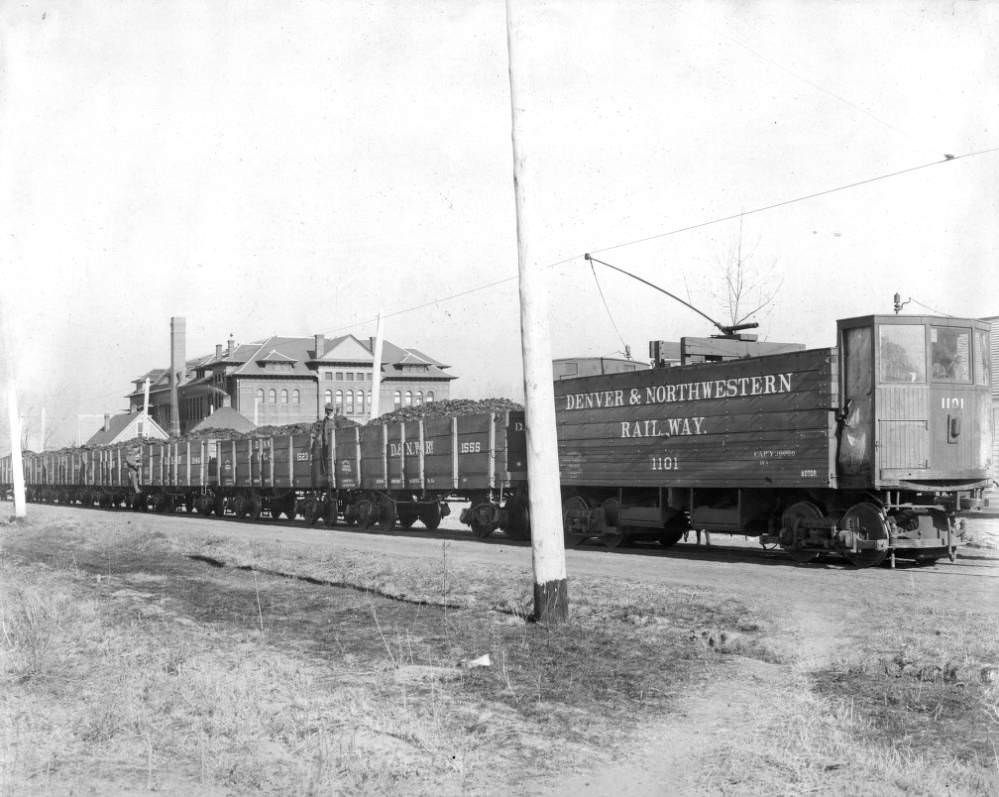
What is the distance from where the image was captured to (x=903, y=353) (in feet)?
44.3

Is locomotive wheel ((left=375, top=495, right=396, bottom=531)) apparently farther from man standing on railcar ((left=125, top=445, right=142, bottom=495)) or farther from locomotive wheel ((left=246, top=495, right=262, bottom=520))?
man standing on railcar ((left=125, top=445, right=142, bottom=495))

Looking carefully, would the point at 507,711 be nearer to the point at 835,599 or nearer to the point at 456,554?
the point at 835,599

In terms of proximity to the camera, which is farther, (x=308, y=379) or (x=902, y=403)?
(x=308, y=379)

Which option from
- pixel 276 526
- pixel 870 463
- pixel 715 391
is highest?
pixel 715 391

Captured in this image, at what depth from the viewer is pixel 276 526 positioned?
91.0ft

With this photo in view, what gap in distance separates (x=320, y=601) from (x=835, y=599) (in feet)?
17.9

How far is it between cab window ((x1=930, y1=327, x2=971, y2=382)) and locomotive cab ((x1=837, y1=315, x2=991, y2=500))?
0.01m

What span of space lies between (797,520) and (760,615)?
5.34m

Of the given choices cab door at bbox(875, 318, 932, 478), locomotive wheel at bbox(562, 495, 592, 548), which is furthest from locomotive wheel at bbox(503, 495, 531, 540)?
cab door at bbox(875, 318, 932, 478)

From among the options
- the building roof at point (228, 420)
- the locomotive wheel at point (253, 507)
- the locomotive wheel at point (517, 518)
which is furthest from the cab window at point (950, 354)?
the building roof at point (228, 420)

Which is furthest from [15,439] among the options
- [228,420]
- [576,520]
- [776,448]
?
[228,420]

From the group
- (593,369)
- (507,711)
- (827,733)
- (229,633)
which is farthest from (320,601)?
(593,369)

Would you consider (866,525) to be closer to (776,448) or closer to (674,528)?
(776,448)

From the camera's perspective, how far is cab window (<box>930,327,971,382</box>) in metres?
13.7
